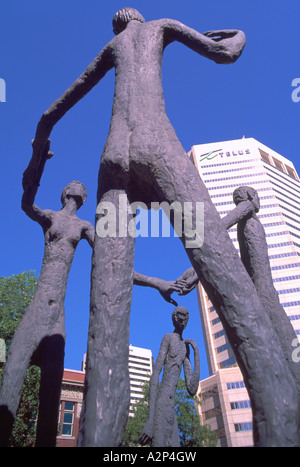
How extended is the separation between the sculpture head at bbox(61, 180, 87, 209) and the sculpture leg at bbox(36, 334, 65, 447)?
1649 millimetres

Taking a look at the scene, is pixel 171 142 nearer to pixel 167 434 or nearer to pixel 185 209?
pixel 185 209

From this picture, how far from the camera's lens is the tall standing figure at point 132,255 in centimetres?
154

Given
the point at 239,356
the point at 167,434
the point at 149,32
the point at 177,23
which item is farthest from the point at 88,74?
the point at 167,434

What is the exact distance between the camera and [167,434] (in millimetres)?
4574

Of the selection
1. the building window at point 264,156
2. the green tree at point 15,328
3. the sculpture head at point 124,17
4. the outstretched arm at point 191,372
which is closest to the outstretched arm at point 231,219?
the sculpture head at point 124,17

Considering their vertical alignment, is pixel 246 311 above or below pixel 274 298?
below

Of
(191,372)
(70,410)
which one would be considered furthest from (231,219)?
(70,410)

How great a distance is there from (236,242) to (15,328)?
43.0 meters

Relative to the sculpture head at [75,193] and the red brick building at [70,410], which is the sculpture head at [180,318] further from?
the red brick building at [70,410]

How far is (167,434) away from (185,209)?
3.70 metres

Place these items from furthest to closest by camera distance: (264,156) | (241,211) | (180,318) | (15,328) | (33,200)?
(264,156) → (15,328) → (180,318) → (33,200) → (241,211)

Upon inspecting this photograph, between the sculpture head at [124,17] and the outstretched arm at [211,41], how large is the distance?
19.4 inches

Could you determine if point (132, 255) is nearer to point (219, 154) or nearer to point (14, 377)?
point (14, 377)

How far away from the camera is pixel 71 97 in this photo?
3271mm
